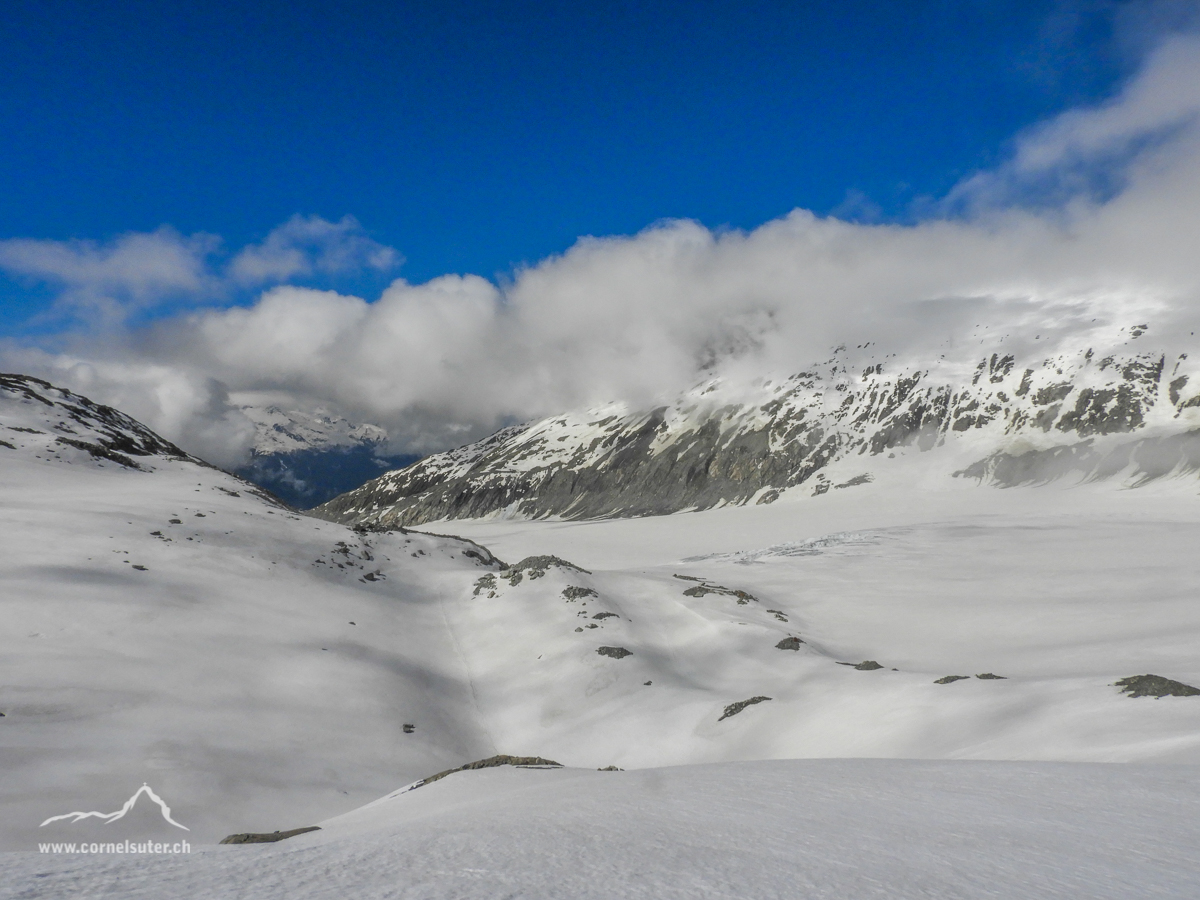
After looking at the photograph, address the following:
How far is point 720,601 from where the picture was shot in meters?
33.1

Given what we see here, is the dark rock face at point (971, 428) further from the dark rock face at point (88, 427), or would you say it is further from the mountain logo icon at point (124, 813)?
the mountain logo icon at point (124, 813)

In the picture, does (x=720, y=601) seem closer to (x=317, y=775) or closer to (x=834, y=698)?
(x=834, y=698)

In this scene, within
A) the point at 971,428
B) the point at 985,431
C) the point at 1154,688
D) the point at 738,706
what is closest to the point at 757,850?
the point at 1154,688

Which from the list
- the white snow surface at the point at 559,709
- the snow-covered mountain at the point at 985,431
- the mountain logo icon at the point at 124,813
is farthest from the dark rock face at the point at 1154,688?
the snow-covered mountain at the point at 985,431

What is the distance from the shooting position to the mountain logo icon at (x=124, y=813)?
34.9 feet

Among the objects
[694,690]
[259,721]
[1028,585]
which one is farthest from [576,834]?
[1028,585]

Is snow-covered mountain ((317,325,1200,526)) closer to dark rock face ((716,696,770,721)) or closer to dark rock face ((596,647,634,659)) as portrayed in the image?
dark rock face ((596,647,634,659))

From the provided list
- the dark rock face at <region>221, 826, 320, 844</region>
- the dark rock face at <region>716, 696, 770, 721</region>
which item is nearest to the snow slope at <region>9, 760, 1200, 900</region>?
the dark rock face at <region>221, 826, 320, 844</region>

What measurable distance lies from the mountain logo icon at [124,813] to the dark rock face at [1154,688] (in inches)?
705

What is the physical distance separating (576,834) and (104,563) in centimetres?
2545

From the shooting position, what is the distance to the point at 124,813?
36.8 feet

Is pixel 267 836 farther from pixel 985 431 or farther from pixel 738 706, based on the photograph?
pixel 985 431

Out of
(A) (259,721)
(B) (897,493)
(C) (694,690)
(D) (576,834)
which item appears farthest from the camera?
(B) (897,493)

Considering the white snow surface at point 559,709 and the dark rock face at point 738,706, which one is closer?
the white snow surface at point 559,709
